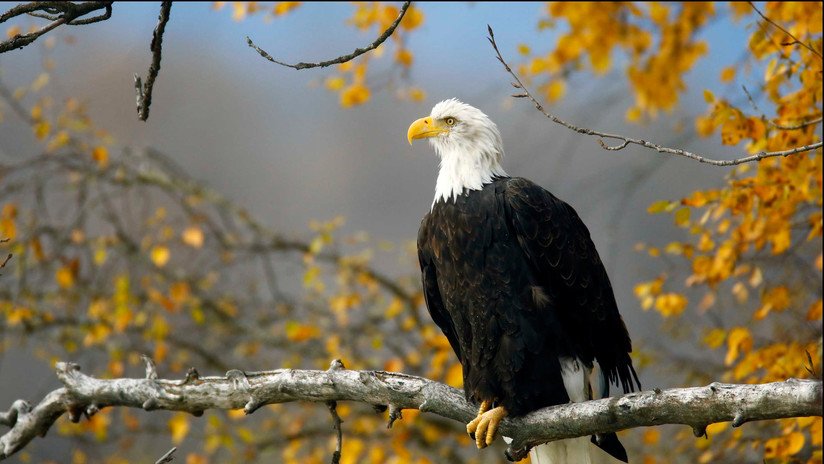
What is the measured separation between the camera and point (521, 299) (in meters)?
3.25

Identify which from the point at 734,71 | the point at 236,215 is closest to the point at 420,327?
the point at 236,215

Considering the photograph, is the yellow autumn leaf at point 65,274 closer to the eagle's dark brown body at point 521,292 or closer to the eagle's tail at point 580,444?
the eagle's dark brown body at point 521,292

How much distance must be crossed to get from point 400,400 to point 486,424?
0.46 meters

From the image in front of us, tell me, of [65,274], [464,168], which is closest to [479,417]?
[464,168]

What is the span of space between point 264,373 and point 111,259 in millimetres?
3525

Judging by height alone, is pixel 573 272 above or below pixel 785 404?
above

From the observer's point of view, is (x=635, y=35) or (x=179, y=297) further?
(x=635, y=35)

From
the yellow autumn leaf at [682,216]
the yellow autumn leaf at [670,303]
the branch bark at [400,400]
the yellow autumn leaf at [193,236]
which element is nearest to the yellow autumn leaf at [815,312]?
the yellow autumn leaf at [670,303]

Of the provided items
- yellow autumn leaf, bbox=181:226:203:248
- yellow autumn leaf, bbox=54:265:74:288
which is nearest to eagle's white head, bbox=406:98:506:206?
yellow autumn leaf, bbox=181:226:203:248

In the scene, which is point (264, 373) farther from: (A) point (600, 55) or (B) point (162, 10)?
(A) point (600, 55)

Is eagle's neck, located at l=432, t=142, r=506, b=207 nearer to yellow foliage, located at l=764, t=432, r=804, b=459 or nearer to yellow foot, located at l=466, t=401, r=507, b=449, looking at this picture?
yellow foot, located at l=466, t=401, r=507, b=449

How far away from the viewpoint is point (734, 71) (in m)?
4.94

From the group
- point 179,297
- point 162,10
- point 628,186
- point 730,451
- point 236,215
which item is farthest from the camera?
point 236,215

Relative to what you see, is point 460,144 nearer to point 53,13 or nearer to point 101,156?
point 53,13
